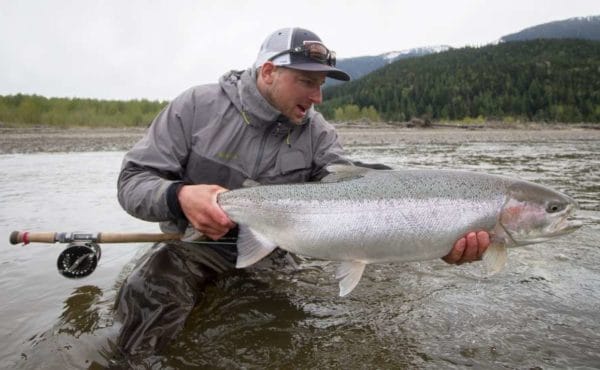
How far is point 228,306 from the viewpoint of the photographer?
10.1 feet

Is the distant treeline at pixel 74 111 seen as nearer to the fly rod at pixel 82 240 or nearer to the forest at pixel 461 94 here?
the forest at pixel 461 94

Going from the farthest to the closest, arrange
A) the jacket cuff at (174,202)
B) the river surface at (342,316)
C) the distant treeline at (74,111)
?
1. the distant treeline at (74,111)
2. the jacket cuff at (174,202)
3. the river surface at (342,316)

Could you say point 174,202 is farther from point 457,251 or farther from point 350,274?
point 457,251

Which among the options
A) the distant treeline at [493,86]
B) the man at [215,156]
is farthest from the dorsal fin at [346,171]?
the distant treeline at [493,86]

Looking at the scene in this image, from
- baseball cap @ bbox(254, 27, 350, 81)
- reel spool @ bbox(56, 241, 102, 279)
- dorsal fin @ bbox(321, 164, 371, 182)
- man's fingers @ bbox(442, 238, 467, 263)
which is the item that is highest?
baseball cap @ bbox(254, 27, 350, 81)

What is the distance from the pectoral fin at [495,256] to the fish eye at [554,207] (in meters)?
0.31

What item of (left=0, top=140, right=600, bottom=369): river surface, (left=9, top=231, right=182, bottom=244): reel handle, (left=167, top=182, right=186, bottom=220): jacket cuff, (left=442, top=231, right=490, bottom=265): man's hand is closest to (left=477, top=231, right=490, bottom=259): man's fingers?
(left=442, top=231, right=490, bottom=265): man's hand

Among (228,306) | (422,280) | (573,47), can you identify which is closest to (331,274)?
(422,280)

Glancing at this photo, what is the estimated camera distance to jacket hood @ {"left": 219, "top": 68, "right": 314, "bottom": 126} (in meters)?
3.04

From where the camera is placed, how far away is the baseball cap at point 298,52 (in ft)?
9.47

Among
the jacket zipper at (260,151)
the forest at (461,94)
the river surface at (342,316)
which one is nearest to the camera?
the river surface at (342,316)

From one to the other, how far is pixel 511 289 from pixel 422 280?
0.61 metres

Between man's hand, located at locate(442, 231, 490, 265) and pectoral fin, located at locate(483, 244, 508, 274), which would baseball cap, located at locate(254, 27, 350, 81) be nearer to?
man's hand, located at locate(442, 231, 490, 265)

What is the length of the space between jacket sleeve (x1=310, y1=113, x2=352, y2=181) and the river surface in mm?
866
